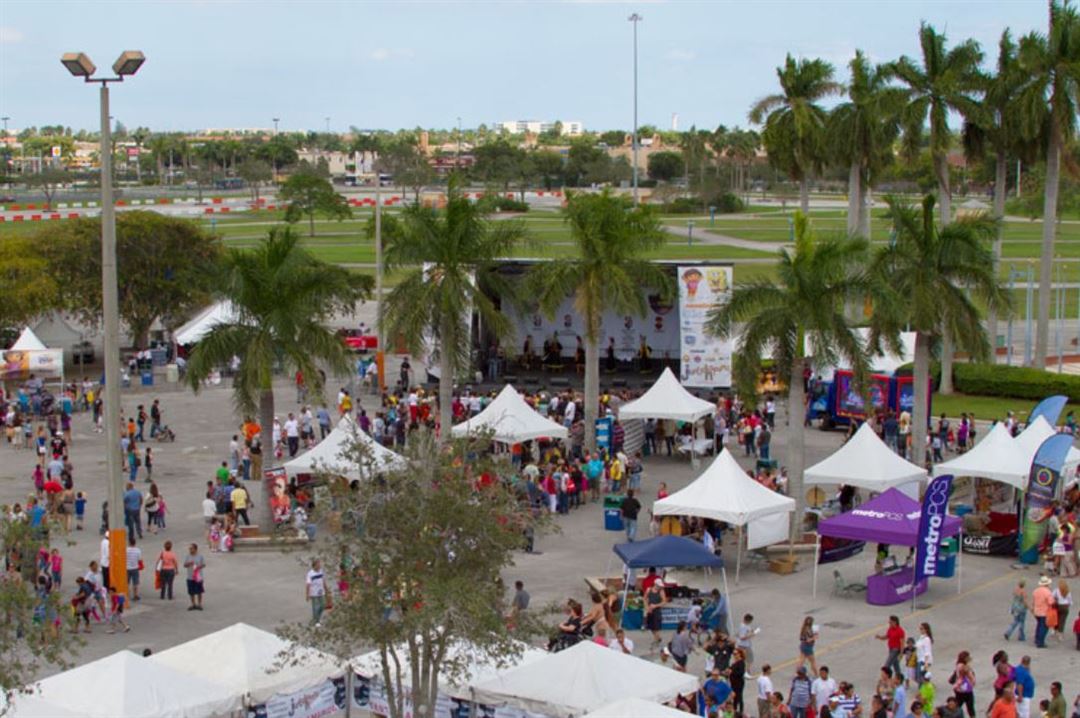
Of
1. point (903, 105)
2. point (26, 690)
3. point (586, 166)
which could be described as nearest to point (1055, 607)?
point (26, 690)

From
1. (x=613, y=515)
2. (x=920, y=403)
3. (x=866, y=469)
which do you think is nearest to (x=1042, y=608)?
(x=866, y=469)

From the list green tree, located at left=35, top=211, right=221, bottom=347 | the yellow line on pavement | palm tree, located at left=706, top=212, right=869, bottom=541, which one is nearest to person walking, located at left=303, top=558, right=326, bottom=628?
the yellow line on pavement

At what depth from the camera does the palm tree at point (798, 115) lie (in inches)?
2130

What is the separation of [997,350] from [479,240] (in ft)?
100.0

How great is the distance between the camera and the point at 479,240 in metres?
32.1

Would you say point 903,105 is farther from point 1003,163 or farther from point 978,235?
point 978,235

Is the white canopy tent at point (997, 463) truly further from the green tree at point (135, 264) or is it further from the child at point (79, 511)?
the green tree at point (135, 264)

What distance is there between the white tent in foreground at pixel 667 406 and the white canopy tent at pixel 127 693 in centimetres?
2056

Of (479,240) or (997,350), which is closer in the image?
(479,240)

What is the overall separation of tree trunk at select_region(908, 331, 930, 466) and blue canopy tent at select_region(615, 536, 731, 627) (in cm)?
1069

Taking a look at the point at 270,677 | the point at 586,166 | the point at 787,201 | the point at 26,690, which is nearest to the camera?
the point at 26,690

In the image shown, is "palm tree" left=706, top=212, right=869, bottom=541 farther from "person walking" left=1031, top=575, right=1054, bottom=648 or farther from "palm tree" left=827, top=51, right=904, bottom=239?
"palm tree" left=827, top=51, right=904, bottom=239

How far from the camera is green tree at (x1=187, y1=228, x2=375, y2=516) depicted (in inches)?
1102

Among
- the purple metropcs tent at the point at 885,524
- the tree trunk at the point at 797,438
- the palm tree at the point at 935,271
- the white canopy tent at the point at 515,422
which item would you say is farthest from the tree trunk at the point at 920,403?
the white canopy tent at the point at 515,422
